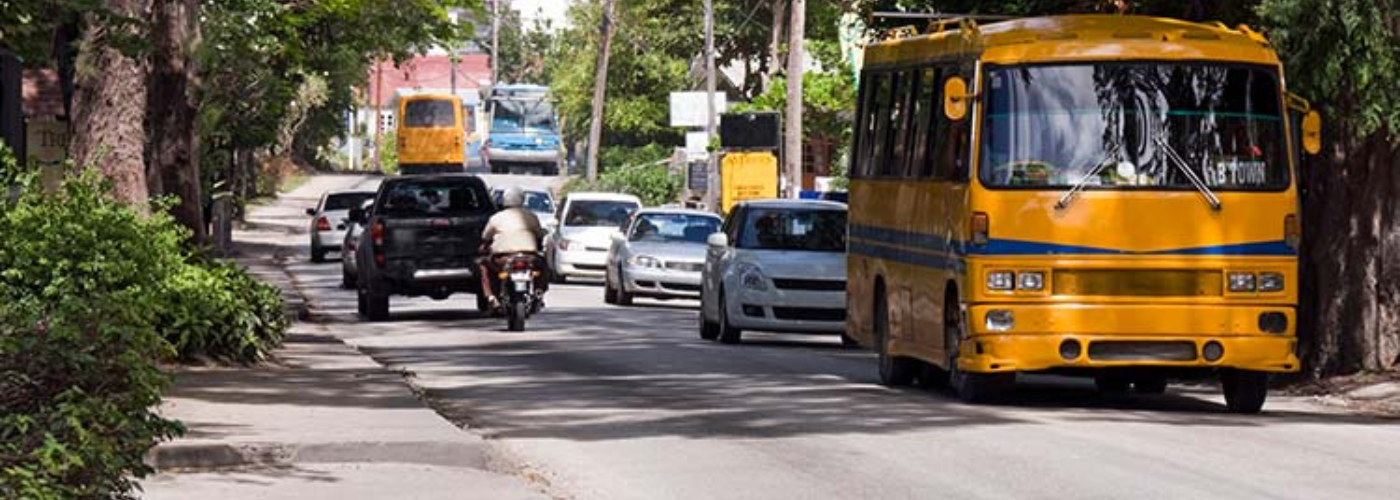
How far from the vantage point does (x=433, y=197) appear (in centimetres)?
3600

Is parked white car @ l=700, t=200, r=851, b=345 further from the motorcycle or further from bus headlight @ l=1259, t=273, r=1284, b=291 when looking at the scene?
bus headlight @ l=1259, t=273, r=1284, b=291

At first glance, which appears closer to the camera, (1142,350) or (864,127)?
(1142,350)

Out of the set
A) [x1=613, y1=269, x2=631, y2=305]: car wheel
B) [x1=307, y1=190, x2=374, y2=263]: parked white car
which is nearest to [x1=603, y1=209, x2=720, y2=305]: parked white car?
[x1=613, y1=269, x2=631, y2=305]: car wheel

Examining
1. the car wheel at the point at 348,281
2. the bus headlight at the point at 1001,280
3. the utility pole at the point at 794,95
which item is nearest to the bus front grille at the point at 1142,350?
the bus headlight at the point at 1001,280

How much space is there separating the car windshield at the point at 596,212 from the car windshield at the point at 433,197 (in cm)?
1202

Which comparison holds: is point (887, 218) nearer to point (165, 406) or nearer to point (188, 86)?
point (165, 406)

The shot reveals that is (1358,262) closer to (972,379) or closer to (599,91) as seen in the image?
(972,379)

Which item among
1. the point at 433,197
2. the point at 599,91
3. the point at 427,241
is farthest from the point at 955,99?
the point at 599,91

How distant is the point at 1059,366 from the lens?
1986 centimetres

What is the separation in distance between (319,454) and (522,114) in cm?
9338

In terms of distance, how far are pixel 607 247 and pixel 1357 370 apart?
25.1 m

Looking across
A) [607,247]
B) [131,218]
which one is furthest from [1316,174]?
[607,247]

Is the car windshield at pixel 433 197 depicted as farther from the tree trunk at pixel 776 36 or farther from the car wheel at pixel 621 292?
the tree trunk at pixel 776 36

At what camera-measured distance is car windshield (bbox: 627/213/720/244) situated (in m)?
42.0
